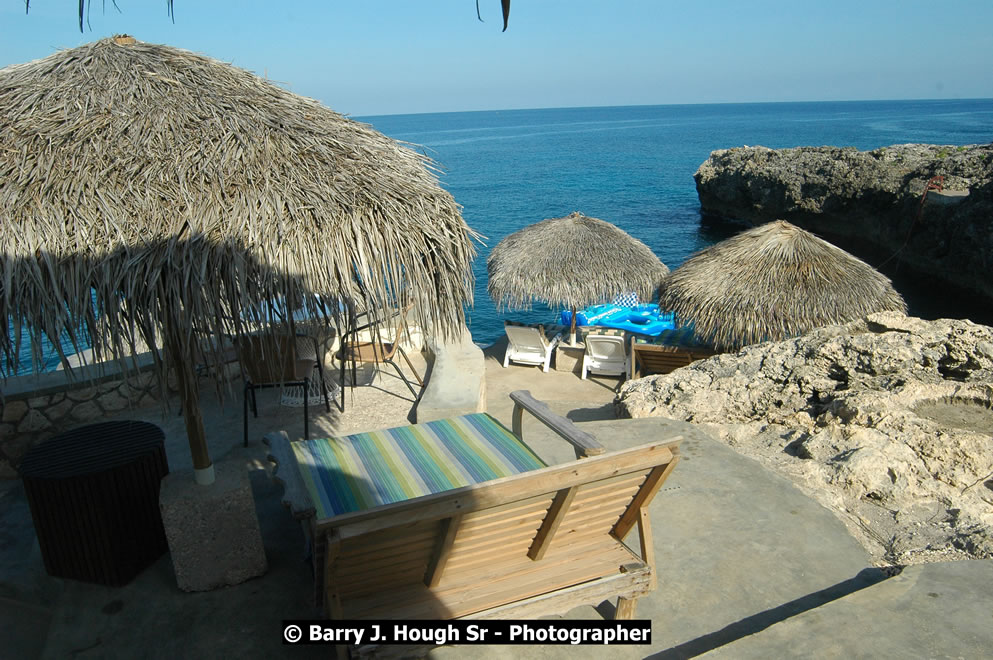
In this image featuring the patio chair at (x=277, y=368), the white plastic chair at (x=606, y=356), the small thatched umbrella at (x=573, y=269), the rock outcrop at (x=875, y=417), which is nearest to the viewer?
the rock outcrop at (x=875, y=417)

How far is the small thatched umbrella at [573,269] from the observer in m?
12.5

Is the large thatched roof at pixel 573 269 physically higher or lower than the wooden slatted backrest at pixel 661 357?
higher

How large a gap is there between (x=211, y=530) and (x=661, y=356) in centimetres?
832

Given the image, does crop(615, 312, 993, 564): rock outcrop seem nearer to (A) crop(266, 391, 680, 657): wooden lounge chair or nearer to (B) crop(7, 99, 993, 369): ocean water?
(A) crop(266, 391, 680, 657): wooden lounge chair

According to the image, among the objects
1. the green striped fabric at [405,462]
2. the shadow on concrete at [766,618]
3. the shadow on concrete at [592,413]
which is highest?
the green striped fabric at [405,462]

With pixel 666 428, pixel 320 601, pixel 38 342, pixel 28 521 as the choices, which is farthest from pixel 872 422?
pixel 28 521

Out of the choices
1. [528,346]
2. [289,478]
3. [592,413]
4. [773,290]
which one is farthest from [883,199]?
[289,478]

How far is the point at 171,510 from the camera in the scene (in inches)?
122

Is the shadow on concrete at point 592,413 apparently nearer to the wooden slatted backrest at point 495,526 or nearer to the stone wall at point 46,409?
the wooden slatted backrest at point 495,526

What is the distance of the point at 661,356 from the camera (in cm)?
1044

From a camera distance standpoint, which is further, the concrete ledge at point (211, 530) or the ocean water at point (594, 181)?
the ocean water at point (594, 181)

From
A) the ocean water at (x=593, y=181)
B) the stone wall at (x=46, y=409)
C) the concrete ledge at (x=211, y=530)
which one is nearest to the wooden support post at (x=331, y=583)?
the concrete ledge at (x=211, y=530)

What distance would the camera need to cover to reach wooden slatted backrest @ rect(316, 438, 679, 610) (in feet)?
7.25

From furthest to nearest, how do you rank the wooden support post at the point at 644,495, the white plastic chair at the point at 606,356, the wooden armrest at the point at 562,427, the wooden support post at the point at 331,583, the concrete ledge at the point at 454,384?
the white plastic chair at the point at 606,356 → the concrete ledge at the point at 454,384 → the wooden armrest at the point at 562,427 → the wooden support post at the point at 644,495 → the wooden support post at the point at 331,583
